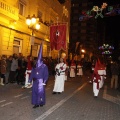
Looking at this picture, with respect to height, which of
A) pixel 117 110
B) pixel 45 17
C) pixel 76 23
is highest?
pixel 76 23

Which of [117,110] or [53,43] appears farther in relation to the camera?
[53,43]

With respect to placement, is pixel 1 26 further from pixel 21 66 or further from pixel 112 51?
pixel 112 51

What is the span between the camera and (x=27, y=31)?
24.3 metres

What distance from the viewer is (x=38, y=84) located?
9.48 metres

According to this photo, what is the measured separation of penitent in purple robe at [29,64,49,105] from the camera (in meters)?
9.44

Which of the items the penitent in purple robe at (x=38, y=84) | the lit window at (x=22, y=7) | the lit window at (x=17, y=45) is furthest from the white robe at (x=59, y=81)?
the lit window at (x=22, y=7)

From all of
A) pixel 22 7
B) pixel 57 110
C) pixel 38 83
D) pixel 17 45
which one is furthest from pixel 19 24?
pixel 57 110

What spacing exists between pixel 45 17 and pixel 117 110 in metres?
22.2

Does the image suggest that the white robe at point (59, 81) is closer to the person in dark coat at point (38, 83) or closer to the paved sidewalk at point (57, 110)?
the paved sidewalk at point (57, 110)

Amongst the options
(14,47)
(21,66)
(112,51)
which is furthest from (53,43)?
(112,51)

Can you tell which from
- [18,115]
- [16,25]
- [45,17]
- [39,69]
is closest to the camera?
[18,115]

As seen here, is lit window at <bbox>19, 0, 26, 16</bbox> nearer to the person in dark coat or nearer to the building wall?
the building wall

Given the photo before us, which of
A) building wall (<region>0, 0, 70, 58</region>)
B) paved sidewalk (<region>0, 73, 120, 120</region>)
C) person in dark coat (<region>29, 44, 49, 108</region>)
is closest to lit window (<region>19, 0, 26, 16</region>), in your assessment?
building wall (<region>0, 0, 70, 58</region>)

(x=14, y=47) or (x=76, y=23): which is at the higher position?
(x=76, y=23)
